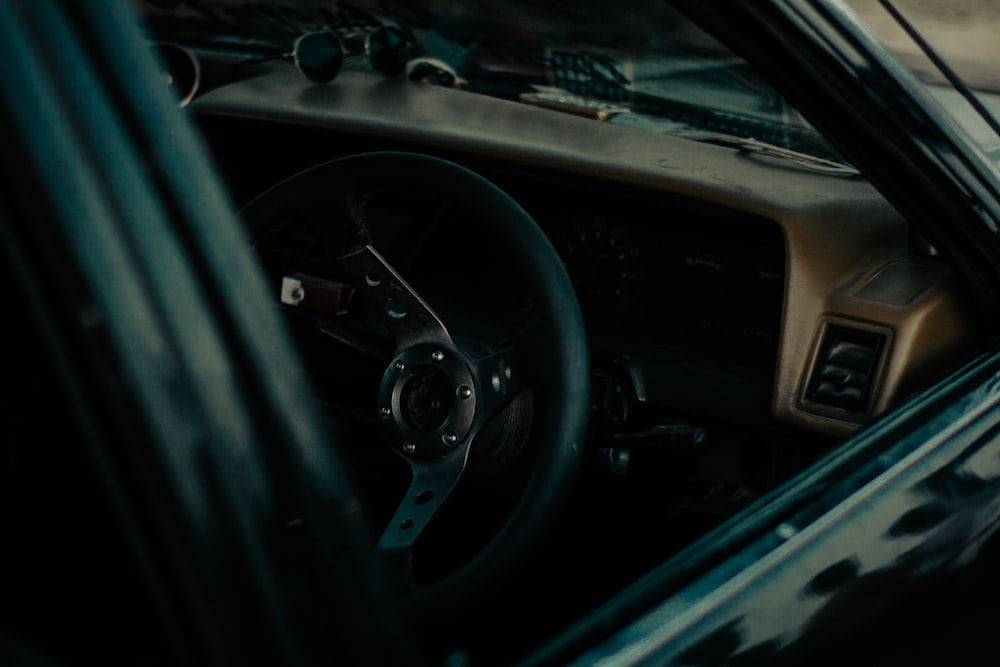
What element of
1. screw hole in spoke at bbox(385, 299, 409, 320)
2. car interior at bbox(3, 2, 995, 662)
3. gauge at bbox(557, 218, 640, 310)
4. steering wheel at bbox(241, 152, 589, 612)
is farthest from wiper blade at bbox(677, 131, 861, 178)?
screw hole in spoke at bbox(385, 299, 409, 320)

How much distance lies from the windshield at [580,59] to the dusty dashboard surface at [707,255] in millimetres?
84

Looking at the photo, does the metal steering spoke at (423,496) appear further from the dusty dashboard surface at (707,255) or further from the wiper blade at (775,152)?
the wiper blade at (775,152)

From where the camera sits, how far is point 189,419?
0.68 meters

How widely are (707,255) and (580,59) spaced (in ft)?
2.01

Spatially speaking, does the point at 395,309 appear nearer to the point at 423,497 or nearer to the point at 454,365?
the point at 454,365

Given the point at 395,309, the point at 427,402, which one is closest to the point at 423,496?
the point at 427,402

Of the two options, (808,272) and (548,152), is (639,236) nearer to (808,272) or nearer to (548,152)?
(548,152)

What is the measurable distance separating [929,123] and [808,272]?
621 mm

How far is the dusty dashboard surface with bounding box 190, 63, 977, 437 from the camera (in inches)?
80.0

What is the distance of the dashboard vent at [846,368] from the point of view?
79.7 inches

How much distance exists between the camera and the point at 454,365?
1775 mm

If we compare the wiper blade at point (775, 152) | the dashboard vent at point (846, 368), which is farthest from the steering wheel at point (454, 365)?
the wiper blade at point (775, 152)

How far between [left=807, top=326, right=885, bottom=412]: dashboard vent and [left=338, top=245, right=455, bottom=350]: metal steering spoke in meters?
0.71

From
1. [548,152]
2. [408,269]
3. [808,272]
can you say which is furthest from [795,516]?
[408,269]
